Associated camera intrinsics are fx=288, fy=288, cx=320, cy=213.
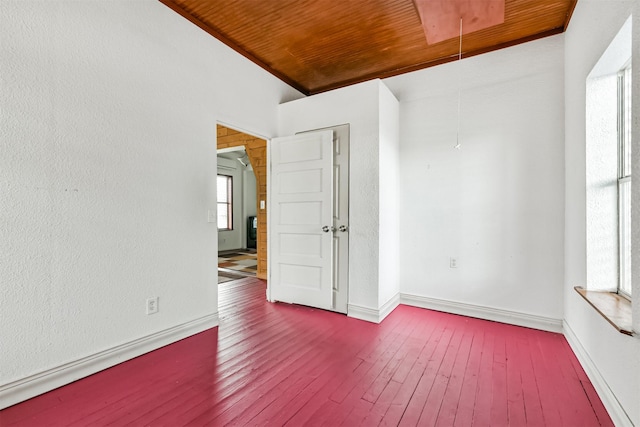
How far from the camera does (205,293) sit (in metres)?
2.73

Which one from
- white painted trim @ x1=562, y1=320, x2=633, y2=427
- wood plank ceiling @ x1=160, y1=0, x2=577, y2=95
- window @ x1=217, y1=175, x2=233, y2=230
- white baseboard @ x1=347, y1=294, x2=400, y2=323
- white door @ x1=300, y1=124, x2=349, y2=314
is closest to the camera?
white painted trim @ x1=562, y1=320, x2=633, y2=427

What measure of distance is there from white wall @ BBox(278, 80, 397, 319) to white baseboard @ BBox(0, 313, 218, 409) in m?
1.63

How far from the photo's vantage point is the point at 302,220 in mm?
3338

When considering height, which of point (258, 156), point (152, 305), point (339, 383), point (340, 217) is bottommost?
point (339, 383)

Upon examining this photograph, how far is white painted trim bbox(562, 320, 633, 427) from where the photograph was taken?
147 centimetres

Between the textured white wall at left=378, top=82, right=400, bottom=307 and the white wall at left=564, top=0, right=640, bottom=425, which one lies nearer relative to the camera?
the white wall at left=564, top=0, right=640, bottom=425

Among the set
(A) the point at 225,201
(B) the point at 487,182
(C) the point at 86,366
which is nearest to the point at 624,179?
(B) the point at 487,182

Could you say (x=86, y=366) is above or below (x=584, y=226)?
below

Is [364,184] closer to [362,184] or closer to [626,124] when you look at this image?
[362,184]

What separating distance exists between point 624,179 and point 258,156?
152 inches

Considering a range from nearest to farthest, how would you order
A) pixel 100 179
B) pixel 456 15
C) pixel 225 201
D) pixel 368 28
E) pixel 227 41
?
1. pixel 100 179
2. pixel 456 15
3. pixel 368 28
4. pixel 227 41
5. pixel 225 201

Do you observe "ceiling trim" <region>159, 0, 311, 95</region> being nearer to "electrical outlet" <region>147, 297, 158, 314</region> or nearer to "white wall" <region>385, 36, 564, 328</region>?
"white wall" <region>385, 36, 564, 328</region>

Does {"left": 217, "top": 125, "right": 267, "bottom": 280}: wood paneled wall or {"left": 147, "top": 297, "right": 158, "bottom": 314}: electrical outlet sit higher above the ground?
{"left": 217, "top": 125, "right": 267, "bottom": 280}: wood paneled wall

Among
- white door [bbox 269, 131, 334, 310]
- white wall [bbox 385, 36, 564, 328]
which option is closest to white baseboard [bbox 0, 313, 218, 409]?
white door [bbox 269, 131, 334, 310]
